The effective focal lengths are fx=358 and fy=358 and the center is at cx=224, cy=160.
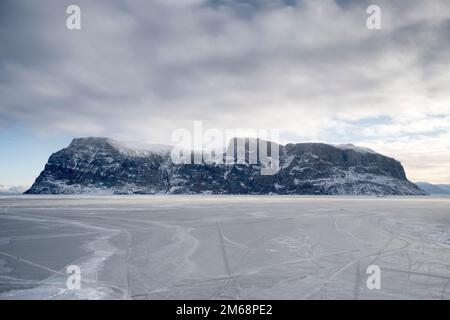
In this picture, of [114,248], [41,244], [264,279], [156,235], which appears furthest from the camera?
[156,235]

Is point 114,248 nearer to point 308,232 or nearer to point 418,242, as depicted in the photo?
point 308,232

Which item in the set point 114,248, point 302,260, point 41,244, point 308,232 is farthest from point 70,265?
point 308,232

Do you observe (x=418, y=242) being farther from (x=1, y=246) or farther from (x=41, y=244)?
(x=1, y=246)
